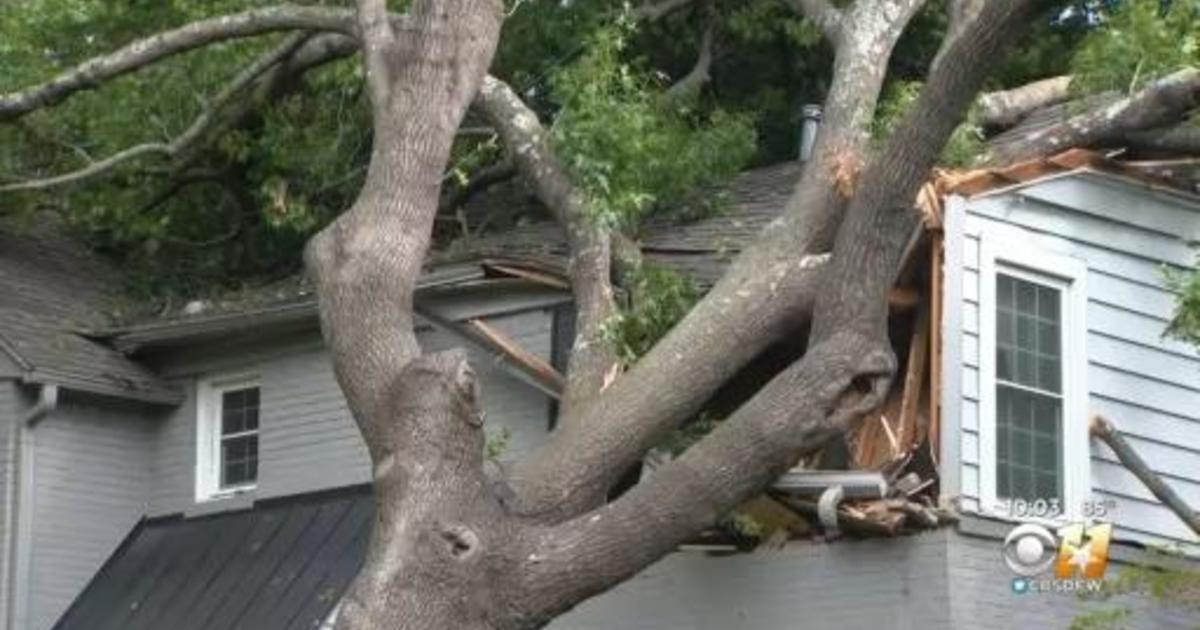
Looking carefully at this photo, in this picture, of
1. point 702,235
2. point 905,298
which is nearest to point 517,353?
point 702,235

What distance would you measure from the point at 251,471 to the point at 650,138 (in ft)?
16.6

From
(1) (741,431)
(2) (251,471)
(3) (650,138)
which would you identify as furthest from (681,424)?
(2) (251,471)

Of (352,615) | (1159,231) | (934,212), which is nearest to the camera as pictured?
(352,615)

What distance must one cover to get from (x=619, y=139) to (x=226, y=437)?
563 cm

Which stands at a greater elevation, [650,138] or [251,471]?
[650,138]

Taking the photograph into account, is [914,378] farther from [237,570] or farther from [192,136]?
[192,136]

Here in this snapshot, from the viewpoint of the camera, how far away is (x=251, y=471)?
1712cm

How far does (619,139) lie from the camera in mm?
13023

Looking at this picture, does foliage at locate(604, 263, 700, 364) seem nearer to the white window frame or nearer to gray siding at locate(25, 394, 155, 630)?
the white window frame

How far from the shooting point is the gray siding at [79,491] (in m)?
16.9

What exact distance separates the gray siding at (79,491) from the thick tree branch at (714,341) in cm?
705

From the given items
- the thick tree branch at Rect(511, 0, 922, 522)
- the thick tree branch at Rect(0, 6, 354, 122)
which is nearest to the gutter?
the thick tree branch at Rect(0, 6, 354, 122)

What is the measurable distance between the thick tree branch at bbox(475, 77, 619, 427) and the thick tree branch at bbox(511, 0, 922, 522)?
14.8 inches

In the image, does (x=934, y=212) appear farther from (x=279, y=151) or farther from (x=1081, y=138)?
(x=279, y=151)
